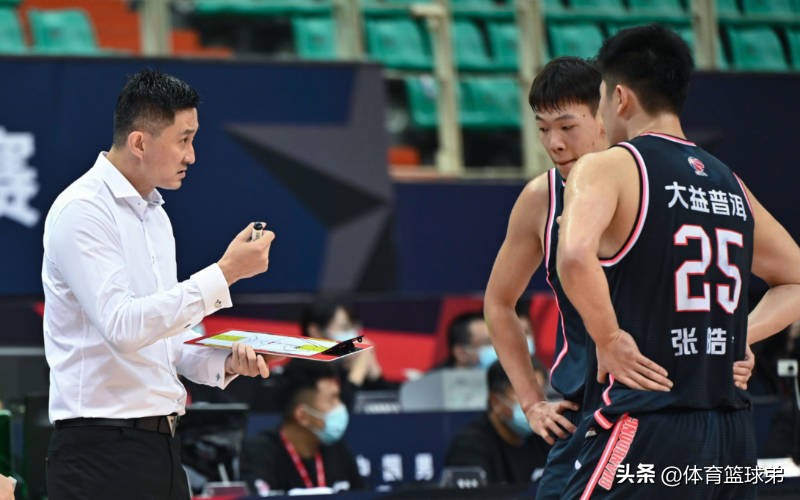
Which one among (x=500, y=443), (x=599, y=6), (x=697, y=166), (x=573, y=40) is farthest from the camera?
(x=599, y=6)

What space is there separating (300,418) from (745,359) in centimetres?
378

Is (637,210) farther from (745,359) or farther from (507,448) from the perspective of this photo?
(507,448)

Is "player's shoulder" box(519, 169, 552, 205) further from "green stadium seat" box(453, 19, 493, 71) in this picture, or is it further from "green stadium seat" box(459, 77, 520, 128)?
"green stadium seat" box(453, 19, 493, 71)

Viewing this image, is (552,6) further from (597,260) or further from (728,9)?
(597,260)

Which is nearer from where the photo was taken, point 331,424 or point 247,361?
point 247,361

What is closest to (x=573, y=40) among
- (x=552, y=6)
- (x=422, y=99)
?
(x=552, y=6)

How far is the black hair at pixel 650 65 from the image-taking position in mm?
3061

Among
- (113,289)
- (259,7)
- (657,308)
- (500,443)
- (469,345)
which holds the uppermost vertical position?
(259,7)

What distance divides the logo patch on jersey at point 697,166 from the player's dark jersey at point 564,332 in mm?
470

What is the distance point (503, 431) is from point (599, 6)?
222 inches

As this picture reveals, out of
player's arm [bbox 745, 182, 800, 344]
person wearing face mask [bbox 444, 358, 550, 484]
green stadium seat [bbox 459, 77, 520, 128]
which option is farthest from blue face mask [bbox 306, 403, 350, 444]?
green stadium seat [bbox 459, 77, 520, 128]

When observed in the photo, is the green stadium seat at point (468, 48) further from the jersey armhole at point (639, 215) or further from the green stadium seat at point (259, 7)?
the jersey armhole at point (639, 215)

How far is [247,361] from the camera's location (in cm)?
345

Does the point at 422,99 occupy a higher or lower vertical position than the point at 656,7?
lower
